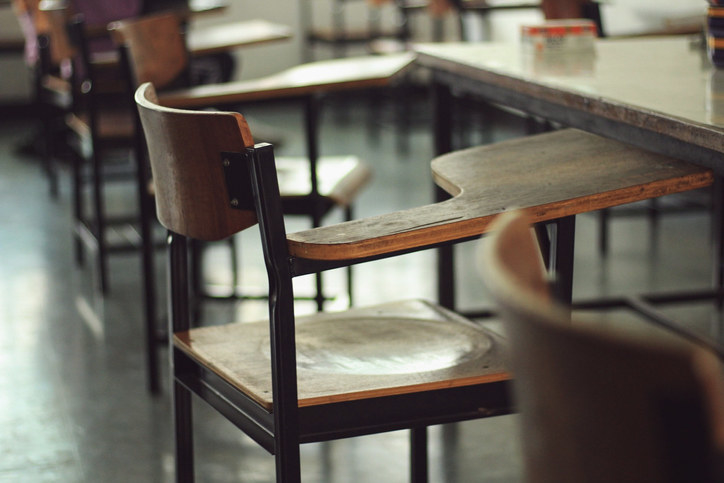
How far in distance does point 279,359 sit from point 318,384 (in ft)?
0.35

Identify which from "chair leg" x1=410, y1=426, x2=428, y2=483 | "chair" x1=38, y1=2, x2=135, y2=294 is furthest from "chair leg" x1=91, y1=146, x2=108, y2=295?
"chair leg" x1=410, y1=426, x2=428, y2=483


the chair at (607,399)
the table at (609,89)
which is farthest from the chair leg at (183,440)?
the chair at (607,399)

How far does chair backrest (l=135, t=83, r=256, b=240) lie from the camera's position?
118 centimetres

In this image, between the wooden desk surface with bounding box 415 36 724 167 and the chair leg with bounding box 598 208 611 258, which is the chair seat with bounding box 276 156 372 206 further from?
the chair leg with bounding box 598 208 611 258

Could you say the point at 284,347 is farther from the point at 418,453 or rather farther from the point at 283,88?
the point at 283,88

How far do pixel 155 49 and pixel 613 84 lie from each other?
1.20 metres

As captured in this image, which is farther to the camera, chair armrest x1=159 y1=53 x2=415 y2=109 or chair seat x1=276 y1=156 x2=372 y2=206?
chair seat x1=276 y1=156 x2=372 y2=206

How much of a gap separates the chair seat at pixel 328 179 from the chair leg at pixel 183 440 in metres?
0.93

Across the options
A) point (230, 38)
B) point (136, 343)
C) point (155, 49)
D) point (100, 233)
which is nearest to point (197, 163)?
point (155, 49)

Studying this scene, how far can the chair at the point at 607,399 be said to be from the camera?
1.56ft

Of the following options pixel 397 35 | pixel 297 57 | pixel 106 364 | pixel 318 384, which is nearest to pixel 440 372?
pixel 318 384

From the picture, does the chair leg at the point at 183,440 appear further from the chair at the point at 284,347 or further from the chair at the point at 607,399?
the chair at the point at 607,399

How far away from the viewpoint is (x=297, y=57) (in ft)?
24.4

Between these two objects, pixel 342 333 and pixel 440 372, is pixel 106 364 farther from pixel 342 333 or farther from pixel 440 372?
pixel 440 372
